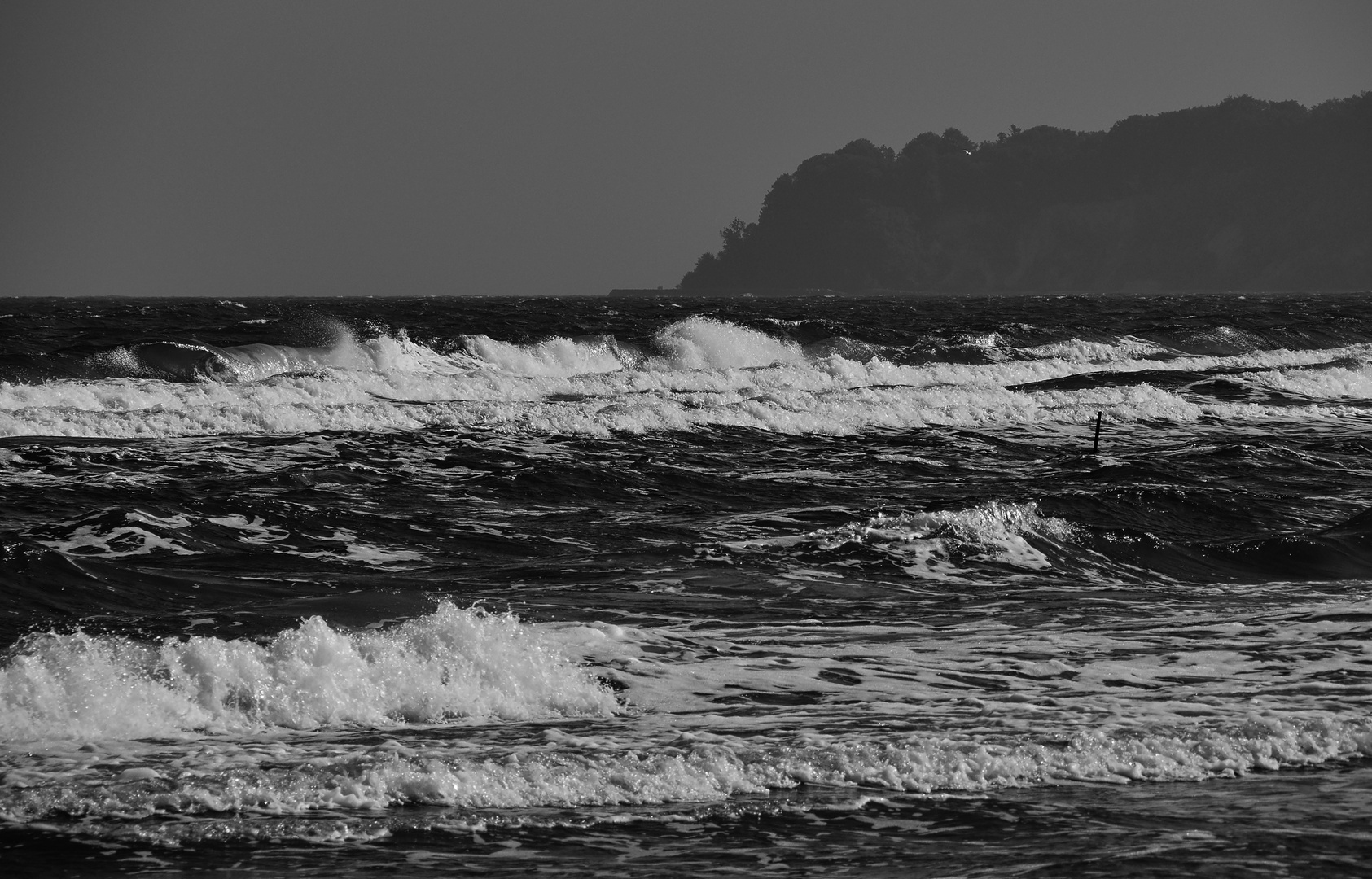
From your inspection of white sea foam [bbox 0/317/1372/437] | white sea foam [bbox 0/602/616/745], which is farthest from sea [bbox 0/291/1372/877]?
white sea foam [bbox 0/317/1372/437]

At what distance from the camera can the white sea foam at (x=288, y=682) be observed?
6816 millimetres

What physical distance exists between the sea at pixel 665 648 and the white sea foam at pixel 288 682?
2cm

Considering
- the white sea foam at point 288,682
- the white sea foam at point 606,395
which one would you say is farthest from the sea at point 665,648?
the white sea foam at point 606,395

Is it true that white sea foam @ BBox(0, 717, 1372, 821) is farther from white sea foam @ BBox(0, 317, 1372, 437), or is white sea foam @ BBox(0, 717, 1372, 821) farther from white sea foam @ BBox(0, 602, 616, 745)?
Result: white sea foam @ BBox(0, 317, 1372, 437)

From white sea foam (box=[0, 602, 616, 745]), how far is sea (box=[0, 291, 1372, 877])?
0.07ft

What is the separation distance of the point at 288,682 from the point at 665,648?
7.63 ft

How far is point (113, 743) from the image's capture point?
6547 millimetres

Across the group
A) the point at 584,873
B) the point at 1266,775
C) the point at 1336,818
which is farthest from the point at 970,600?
the point at 584,873

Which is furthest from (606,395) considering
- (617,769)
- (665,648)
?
(617,769)

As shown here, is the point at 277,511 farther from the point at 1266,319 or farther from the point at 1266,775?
the point at 1266,319

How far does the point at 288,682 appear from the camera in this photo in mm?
7301

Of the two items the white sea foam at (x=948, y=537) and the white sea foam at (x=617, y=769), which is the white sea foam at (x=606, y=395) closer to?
the white sea foam at (x=948, y=537)

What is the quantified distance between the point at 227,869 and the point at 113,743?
5.45 ft

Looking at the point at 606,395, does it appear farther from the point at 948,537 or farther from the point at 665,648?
the point at 665,648
